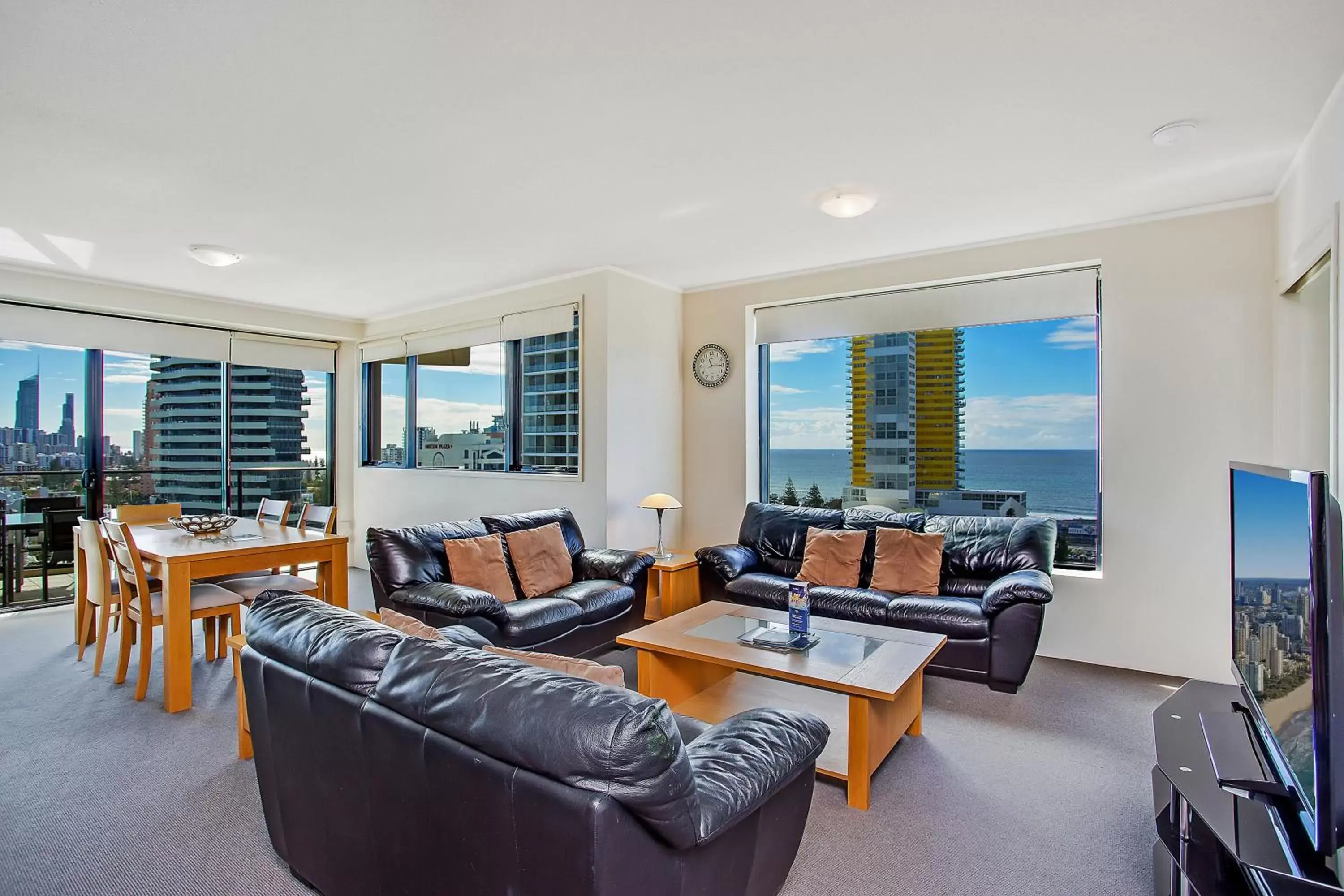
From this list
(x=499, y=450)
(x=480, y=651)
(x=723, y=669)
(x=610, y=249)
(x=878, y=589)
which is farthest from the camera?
(x=499, y=450)

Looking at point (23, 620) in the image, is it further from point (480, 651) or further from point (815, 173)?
point (815, 173)

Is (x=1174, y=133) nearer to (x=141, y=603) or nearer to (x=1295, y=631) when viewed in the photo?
(x=1295, y=631)

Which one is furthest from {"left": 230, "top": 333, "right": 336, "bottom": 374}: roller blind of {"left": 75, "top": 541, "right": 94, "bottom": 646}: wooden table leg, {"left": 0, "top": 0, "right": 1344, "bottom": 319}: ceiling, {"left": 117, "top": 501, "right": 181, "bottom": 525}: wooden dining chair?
{"left": 75, "top": 541, "right": 94, "bottom": 646}: wooden table leg

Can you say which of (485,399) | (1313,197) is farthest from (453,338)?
(1313,197)

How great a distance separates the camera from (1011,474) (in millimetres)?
4812

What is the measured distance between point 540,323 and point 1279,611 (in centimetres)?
483

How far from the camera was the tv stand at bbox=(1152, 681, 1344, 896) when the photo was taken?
125cm

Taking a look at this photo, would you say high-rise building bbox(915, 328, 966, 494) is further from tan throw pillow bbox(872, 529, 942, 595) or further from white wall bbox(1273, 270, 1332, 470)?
white wall bbox(1273, 270, 1332, 470)

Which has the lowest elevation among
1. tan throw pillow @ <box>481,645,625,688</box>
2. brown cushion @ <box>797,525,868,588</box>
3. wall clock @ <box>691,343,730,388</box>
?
brown cushion @ <box>797,525,868,588</box>

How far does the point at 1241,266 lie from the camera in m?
3.71

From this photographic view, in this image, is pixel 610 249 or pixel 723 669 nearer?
pixel 723 669

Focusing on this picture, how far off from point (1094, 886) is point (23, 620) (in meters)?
6.74

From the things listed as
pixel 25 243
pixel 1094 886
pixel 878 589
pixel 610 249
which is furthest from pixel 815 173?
pixel 25 243

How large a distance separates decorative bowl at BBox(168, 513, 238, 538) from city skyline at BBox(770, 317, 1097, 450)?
395 centimetres
